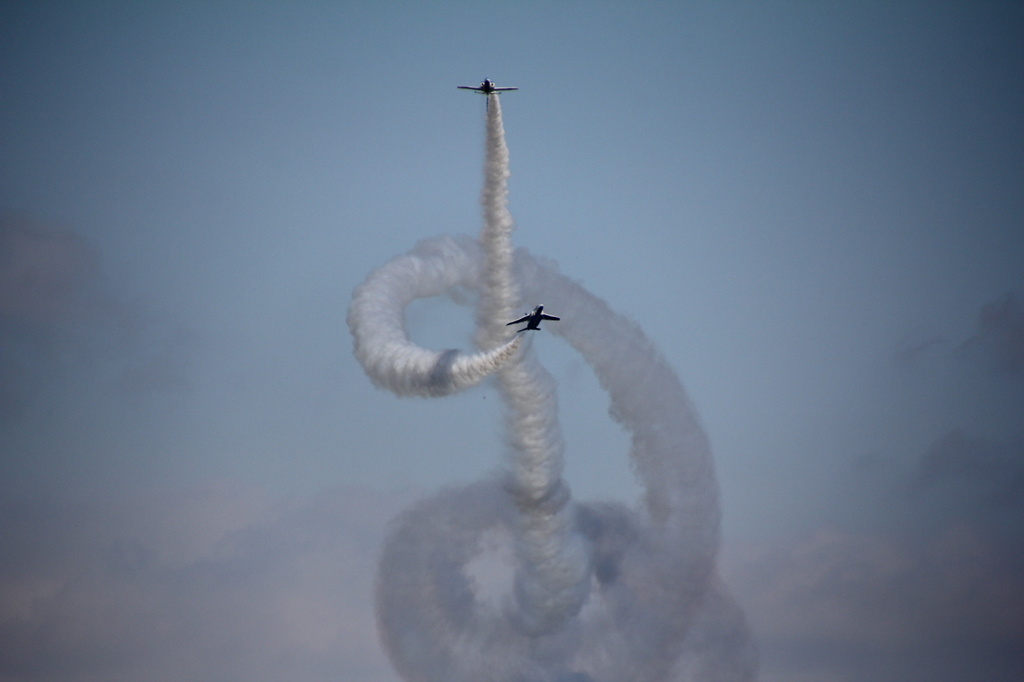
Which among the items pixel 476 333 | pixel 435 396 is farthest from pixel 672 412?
pixel 435 396

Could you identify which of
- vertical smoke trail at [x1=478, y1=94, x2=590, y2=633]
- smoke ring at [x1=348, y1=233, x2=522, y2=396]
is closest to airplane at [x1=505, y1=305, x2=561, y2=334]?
smoke ring at [x1=348, y1=233, x2=522, y2=396]

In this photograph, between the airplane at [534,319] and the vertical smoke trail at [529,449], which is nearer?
the airplane at [534,319]

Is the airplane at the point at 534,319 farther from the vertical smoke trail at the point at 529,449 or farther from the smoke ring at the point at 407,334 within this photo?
the vertical smoke trail at the point at 529,449

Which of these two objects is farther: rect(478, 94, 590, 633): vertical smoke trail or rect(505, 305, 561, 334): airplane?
rect(478, 94, 590, 633): vertical smoke trail

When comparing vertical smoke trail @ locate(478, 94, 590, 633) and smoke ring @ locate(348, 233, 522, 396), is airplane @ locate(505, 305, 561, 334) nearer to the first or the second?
smoke ring @ locate(348, 233, 522, 396)

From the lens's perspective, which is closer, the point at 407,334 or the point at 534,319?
the point at 534,319

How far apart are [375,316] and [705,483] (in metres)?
30.5

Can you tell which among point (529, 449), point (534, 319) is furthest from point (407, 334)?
point (529, 449)

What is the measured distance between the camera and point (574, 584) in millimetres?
85750

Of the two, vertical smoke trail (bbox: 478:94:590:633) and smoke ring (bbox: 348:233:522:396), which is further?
vertical smoke trail (bbox: 478:94:590:633)

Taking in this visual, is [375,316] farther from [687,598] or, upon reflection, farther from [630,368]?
[687,598]

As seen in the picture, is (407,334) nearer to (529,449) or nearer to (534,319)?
(534,319)

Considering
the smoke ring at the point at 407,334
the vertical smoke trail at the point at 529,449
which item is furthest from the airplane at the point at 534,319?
the vertical smoke trail at the point at 529,449

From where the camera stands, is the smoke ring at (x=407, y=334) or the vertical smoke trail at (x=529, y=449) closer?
the smoke ring at (x=407, y=334)
